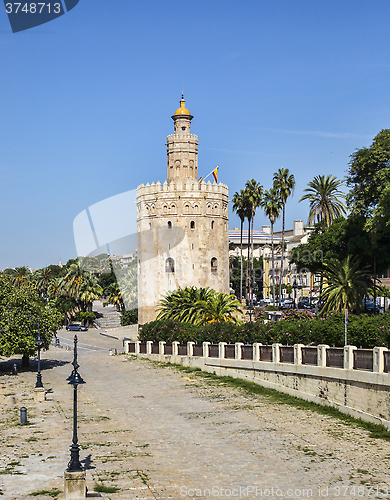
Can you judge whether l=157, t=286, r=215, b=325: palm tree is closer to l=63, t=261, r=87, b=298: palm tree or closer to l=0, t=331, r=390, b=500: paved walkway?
l=0, t=331, r=390, b=500: paved walkway

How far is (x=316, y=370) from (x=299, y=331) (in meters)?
4.87

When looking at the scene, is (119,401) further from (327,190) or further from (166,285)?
(327,190)

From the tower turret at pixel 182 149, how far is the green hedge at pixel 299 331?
→ 71.0 ft

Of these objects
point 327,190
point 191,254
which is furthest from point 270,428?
point 327,190

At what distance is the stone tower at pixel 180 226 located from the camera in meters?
61.3

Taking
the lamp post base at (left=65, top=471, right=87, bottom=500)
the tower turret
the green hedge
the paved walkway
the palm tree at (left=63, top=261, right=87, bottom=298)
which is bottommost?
the paved walkway

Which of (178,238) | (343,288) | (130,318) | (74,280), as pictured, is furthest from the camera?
(74,280)

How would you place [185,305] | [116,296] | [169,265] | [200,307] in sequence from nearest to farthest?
[200,307] → [185,305] → [169,265] → [116,296]

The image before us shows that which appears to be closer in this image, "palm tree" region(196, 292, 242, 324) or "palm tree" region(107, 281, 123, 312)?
"palm tree" region(196, 292, 242, 324)

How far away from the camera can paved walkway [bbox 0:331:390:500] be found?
17031 millimetres

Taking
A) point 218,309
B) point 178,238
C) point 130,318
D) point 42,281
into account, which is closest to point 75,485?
point 218,309

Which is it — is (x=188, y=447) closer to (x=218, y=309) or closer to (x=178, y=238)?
(x=218, y=309)

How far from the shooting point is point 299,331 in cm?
3428

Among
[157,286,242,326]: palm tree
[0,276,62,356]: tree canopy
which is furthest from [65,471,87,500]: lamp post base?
[157,286,242,326]: palm tree
